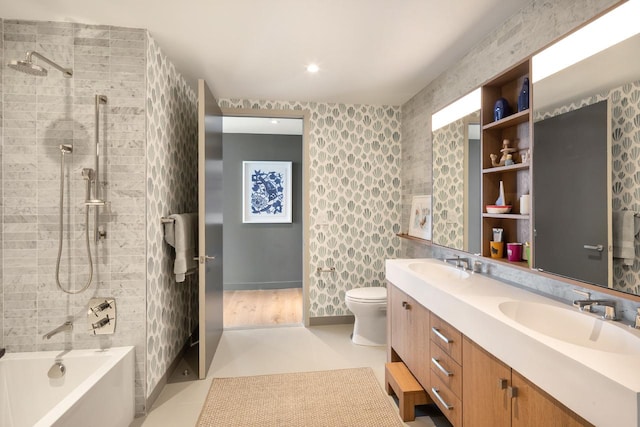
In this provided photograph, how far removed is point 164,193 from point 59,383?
4.32 ft

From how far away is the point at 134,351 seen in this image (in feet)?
6.87

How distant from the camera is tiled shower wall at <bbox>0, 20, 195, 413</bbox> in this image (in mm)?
2016

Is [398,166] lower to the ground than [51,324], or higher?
higher

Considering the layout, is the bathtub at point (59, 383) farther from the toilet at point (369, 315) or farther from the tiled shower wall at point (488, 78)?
the tiled shower wall at point (488, 78)

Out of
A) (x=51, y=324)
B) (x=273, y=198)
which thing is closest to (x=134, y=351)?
(x=51, y=324)

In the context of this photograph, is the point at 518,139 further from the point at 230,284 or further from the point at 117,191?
the point at 230,284

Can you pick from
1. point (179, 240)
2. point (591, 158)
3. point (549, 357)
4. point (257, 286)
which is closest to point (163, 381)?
point (179, 240)

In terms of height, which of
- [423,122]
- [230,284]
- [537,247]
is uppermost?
[423,122]

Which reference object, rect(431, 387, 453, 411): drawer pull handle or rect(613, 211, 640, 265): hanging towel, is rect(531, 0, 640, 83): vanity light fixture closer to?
rect(613, 211, 640, 265): hanging towel

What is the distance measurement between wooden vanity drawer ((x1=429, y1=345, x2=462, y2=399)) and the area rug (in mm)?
523

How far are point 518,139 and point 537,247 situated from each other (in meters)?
0.67

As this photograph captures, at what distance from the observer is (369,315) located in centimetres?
308

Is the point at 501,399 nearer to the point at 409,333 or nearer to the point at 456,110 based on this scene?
the point at 409,333

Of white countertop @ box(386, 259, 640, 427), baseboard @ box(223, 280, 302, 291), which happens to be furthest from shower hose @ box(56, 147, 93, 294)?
baseboard @ box(223, 280, 302, 291)
